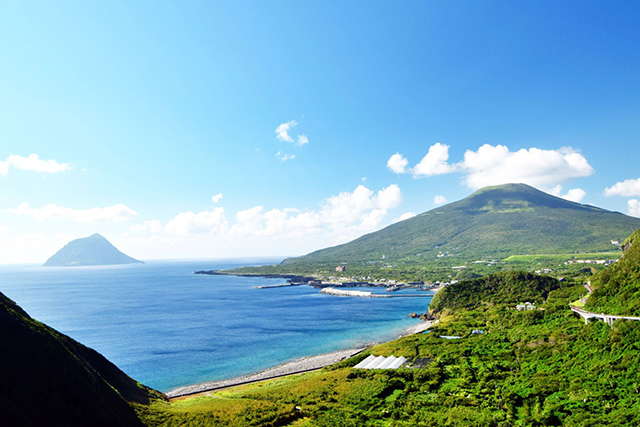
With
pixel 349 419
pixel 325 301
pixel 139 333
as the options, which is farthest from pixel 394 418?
pixel 325 301

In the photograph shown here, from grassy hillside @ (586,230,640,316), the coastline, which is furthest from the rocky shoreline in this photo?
grassy hillside @ (586,230,640,316)

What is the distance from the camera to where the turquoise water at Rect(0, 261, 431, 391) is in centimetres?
6153

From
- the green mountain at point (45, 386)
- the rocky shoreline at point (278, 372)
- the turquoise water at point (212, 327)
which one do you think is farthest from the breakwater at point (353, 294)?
the green mountain at point (45, 386)

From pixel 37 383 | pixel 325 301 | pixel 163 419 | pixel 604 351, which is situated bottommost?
pixel 325 301

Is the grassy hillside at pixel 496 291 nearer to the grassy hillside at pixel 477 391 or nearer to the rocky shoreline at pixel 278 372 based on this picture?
the rocky shoreline at pixel 278 372

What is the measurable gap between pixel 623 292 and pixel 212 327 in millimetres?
84900

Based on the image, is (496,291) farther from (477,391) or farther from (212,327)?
(212,327)

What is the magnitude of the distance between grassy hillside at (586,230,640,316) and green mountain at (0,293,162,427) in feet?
149

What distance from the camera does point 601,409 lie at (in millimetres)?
22750

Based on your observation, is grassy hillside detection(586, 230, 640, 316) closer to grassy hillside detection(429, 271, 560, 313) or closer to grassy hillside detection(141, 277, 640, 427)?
grassy hillside detection(141, 277, 640, 427)

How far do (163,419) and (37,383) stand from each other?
31.7ft

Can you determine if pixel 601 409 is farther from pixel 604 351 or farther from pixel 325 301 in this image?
pixel 325 301

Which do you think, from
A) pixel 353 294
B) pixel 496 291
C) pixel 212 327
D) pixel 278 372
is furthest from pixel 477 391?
pixel 353 294

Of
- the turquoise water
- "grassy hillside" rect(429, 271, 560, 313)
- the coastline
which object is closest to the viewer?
the coastline
